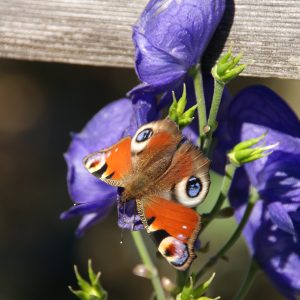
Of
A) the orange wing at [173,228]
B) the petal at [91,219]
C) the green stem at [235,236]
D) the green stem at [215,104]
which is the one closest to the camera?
the orange wing at [173,228]

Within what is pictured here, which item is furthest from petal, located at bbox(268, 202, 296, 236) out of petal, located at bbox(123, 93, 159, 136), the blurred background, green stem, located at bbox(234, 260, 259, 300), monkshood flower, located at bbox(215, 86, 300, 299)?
the blurred background

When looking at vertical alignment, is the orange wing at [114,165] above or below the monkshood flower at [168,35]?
below

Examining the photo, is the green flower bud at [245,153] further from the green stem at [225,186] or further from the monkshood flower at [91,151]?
the monkshood flower at [91,151]

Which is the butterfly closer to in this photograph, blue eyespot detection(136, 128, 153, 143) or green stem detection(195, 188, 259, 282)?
blue eyespot detection(136, 128, 153, 143)

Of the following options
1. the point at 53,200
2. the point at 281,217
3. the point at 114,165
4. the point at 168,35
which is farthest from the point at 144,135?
the point at 53,200

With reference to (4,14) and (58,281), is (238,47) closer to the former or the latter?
(4,14)

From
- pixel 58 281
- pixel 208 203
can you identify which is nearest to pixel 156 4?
pixel 208 203

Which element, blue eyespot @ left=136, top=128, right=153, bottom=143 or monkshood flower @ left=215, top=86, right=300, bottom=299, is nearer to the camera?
blue eyespot @ left=136, top=128, right=153, bottom=143

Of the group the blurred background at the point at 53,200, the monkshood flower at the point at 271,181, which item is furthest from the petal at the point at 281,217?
the blurred background at the point at 53,200
